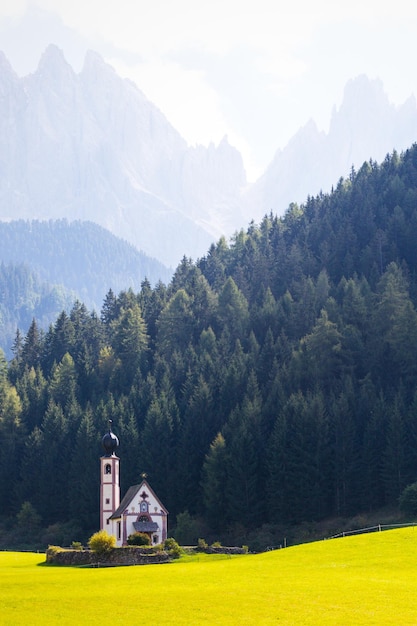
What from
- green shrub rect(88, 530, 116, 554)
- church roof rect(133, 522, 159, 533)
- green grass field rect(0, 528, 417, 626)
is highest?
church roof rect(133, 522, 159, 533)

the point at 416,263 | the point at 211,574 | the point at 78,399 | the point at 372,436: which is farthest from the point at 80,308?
the point at 211,574

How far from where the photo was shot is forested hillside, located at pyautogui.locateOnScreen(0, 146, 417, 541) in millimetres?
112188

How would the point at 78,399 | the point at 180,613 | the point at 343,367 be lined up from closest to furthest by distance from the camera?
1. the point at 180,613
2. the point at 343,367
3. the point at 78,399

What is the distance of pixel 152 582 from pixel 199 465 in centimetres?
6582

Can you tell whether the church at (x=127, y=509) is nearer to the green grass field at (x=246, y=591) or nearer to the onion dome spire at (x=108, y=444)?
the onion dome spire at (x=108, y=444)

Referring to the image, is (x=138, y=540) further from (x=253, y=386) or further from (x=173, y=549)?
(x=253, y=386)

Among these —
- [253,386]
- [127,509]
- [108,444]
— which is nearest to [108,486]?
[127,509]

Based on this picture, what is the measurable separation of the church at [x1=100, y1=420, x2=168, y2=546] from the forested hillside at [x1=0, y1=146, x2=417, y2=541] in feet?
38.9

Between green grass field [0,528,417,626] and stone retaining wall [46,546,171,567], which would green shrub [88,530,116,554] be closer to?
stone retaining wall [46,546,171,567]

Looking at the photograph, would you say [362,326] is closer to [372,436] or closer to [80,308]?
[372,436]

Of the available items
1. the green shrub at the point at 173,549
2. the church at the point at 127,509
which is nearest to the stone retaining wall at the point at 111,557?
the green shrub at the point at 173,549

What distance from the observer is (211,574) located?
192 ft

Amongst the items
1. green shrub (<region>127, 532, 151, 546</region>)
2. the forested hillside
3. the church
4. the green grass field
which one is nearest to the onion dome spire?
the church

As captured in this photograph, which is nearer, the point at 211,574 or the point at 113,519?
the point at 211,574
